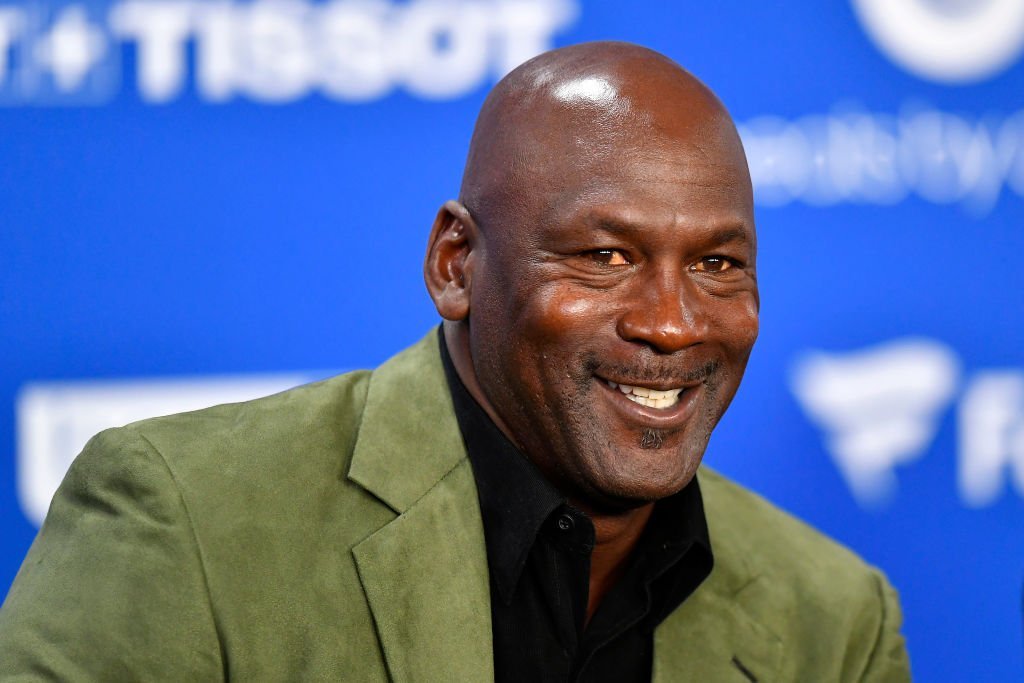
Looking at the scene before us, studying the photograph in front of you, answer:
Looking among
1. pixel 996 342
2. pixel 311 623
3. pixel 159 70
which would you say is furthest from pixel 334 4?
pixel 996 342

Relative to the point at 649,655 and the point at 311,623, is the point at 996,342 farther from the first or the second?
the point at 311,623

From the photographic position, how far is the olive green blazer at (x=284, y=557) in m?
1.80

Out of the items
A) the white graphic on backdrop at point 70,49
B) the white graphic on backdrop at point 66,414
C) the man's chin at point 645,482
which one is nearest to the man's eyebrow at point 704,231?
the man's chin at point 645,482

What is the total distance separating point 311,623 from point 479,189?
68 centimetres

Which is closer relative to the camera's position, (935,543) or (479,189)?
(479,189)

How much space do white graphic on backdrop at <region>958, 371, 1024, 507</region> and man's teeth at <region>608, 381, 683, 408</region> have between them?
4.29 ft

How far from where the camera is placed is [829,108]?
9.94 ft

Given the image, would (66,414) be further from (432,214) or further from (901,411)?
(901,411)

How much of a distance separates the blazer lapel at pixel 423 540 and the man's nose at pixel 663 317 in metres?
0.34

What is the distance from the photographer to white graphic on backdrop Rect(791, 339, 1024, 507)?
9.95ft

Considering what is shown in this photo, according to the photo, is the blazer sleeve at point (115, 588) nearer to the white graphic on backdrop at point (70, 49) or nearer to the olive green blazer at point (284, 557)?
the olive green blazer at point (284, 557)

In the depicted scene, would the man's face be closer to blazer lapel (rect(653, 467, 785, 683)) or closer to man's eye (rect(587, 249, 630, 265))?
man's eye (rect(587, 249, 630, 265))

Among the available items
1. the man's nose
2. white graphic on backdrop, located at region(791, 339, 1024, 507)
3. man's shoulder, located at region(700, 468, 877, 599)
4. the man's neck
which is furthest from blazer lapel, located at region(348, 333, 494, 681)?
Answer: white graphic on backdrop, located at region(791, 339, 1024, 507)

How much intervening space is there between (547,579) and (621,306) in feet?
1.39
